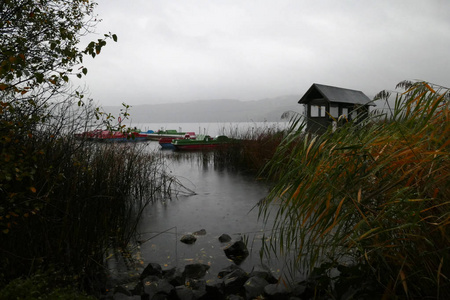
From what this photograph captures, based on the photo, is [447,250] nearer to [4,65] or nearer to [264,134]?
[4,65]

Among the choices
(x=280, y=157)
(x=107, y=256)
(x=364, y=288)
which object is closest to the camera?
(x=364, y=288)

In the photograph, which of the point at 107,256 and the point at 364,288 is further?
the point at 107,256

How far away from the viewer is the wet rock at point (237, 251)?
3.88 meters

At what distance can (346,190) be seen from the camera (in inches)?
86.4

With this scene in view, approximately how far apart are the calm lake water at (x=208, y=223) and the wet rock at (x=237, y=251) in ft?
0.21

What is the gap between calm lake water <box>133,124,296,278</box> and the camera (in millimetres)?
3864

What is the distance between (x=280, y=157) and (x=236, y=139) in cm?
907

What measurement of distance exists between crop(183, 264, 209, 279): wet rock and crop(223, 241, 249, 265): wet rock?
516 mm

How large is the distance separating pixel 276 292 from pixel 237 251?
1250mm

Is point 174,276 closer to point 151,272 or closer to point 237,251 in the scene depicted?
point 151,272

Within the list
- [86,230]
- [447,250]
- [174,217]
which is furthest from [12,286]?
[174,217]

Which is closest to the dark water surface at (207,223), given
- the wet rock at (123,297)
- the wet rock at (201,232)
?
the wet rock at (201,232)

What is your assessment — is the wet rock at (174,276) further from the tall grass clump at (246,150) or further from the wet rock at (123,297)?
the tall grass clump at (246,150)

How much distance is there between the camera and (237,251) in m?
3.98
